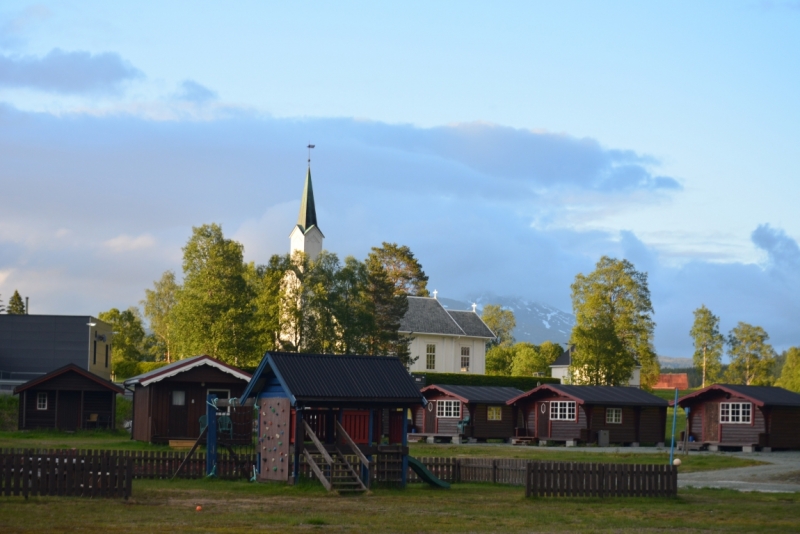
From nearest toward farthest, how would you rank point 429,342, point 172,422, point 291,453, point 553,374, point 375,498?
point 375,498 < point 291,453 < point 172,422 < point 429,342 < point 553,374

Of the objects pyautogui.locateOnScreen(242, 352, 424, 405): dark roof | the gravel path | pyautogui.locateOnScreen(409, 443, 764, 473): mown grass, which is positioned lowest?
pyautogui.locateOnScreen(409, 443, 764, 473): mown grass

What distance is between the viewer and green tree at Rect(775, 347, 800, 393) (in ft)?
340

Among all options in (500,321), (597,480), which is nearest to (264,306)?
(597,480)

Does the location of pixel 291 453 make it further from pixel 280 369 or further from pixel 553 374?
pixel 553 374

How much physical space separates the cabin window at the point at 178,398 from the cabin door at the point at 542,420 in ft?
72.9

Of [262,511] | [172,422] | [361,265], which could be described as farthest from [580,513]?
[361,265]

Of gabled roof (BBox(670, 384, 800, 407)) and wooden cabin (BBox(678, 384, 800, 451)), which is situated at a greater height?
gabled roof (BBox(670, 384, 800, 407))

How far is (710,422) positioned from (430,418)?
661 inches

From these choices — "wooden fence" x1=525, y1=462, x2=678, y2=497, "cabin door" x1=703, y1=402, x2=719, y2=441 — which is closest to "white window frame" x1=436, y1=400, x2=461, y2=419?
"cabin door" x1=703, y1=402, x2=719, y2=441

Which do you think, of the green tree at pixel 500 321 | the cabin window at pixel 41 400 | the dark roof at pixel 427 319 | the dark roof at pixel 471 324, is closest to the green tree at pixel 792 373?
the dark roof at pixel 471 324

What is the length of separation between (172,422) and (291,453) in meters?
19.9

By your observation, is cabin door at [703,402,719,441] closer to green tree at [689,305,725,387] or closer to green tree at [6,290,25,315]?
green tree at [689,305,725,387]

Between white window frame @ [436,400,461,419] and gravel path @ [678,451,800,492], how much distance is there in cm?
2197

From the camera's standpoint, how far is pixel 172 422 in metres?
45.4
